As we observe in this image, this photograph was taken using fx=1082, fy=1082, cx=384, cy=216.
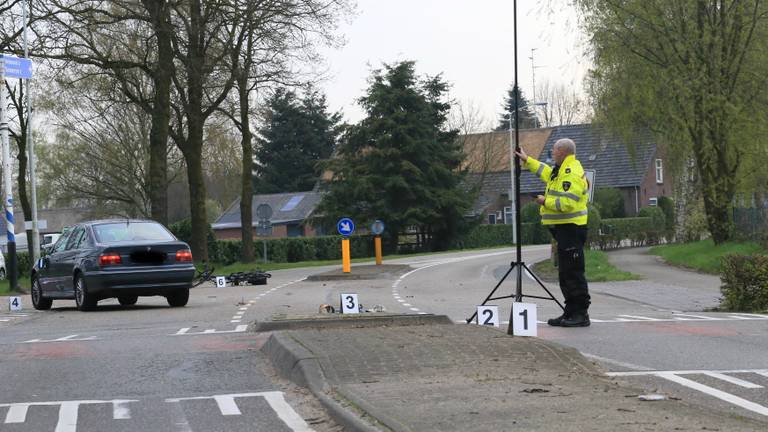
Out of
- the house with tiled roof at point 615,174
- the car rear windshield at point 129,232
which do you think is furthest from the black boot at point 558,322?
the house with tiled roof at point 615,174

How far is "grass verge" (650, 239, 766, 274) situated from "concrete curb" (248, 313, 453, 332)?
16780mm

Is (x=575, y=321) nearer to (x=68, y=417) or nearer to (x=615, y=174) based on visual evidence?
(x=68, y=417)

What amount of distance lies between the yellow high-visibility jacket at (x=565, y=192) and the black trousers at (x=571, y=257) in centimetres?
10

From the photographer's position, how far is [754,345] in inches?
428

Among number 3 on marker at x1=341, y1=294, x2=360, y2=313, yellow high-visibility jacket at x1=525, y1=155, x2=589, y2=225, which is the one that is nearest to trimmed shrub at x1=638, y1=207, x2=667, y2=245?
number 3 on marker at x1=341, y1=294, x2=360, y2=313

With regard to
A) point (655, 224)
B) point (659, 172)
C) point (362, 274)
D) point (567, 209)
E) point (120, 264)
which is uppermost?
point (659, 172)

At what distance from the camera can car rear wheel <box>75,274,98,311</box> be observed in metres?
18.2

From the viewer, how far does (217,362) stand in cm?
1027

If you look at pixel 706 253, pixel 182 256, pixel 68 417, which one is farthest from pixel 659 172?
pixel 68 417

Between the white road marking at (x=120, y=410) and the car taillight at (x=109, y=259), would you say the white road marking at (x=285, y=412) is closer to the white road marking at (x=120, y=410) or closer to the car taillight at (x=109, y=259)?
the white road marking at (x=120, y=410)

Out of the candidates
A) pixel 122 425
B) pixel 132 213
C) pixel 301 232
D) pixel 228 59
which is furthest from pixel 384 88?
pixel 122 425

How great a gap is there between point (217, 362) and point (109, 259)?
8.02 metres

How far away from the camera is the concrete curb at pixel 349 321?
479 inches

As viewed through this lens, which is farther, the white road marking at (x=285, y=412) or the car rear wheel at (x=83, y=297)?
the car rear wheel at (x=83, y=297)
